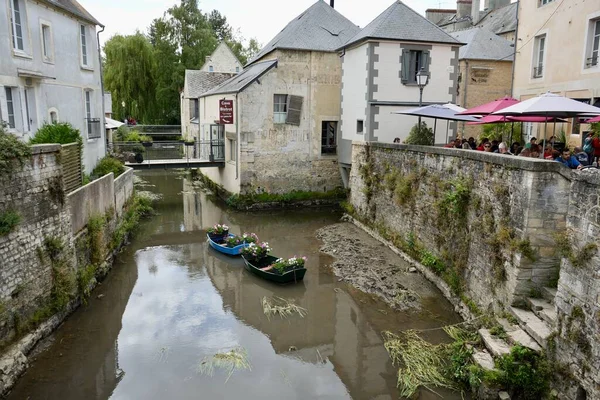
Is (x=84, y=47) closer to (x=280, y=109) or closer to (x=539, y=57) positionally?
(x=280, y=109)

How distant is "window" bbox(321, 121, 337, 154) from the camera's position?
69.0 feet

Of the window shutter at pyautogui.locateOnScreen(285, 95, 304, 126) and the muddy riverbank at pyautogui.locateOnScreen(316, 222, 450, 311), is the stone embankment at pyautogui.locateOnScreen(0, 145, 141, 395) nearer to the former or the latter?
the muddy riverbank at pyautogui.locateOnScreen(316, 222, 450, 311)

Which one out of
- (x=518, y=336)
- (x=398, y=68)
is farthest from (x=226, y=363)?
(x=398, y=68)

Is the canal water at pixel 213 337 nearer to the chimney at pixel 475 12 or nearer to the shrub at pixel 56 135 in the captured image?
the shrub at pixel 56 135

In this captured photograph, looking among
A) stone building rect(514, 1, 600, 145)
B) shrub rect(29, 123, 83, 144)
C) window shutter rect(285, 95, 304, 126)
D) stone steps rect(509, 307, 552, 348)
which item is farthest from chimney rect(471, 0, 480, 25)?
stone steps rect(509, 307, 552, 348)

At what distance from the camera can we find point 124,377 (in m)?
7.74

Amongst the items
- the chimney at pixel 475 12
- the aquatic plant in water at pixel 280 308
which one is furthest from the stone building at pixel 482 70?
the aquatic plant in water at pixel 280 308

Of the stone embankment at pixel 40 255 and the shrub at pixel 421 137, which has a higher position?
the shrub at pixel 421 137

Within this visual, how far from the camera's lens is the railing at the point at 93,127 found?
16.9 metres

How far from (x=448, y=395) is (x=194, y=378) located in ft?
13.6

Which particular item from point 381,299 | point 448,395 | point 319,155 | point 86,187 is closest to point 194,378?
point 448,395

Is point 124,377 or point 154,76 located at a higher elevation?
point 154,76

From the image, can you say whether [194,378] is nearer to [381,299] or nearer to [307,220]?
[381,299]

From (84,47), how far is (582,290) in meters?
17.1
